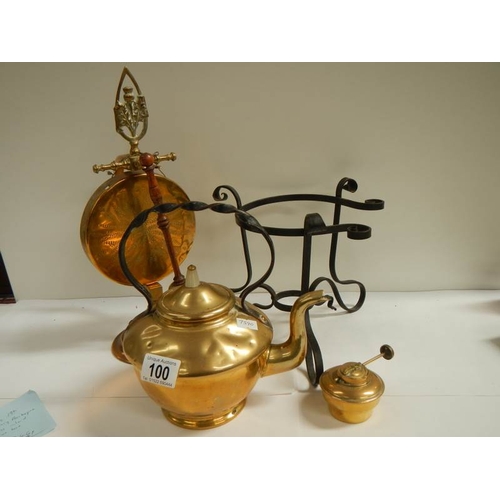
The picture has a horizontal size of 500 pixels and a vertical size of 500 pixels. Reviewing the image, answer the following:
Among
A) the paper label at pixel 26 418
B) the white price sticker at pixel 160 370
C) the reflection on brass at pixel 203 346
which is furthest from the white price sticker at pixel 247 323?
the paper label at pixel 26 418

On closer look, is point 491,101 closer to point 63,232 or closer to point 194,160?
point 194,160

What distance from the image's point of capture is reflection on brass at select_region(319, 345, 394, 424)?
0.78m

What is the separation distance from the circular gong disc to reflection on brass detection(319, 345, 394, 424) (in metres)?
0.53

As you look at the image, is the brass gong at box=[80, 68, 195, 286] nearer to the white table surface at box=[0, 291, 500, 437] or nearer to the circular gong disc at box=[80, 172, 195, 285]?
the circular gong disc at box=[80, 172, 195, 285]

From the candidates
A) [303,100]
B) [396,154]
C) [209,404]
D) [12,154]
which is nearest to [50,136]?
[12,154]

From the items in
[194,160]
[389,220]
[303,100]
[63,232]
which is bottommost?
[389,220]

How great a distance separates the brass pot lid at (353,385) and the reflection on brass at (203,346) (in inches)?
5.1

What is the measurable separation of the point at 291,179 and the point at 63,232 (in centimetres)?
71

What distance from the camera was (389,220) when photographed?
1.25 meters

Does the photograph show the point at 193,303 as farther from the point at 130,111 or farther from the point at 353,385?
the point at 130,111

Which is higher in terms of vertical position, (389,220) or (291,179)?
(291,179)

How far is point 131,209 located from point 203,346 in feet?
1.50

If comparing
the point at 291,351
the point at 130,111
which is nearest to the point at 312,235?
the point at 291,351

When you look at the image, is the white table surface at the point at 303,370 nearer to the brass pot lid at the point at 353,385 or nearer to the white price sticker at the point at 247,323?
the brass pot lid at the point at 353,385
